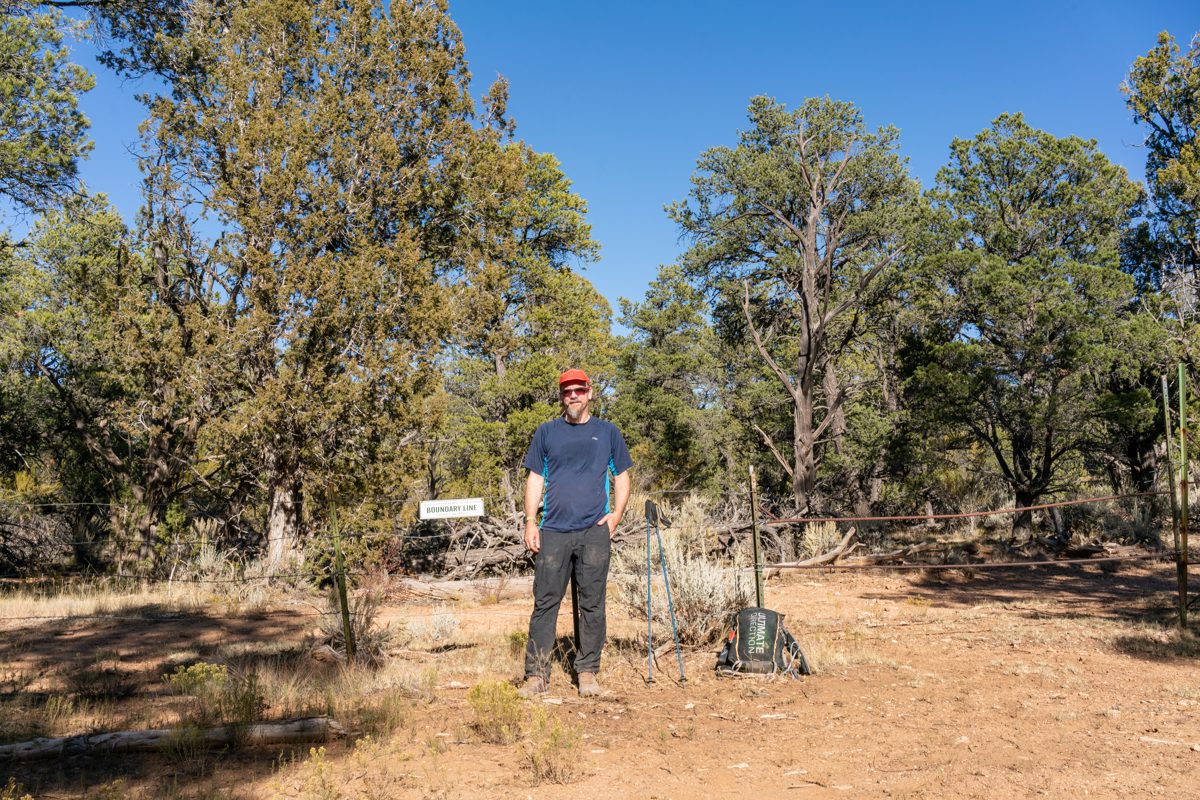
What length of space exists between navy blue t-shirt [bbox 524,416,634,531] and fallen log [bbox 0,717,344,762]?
1.86 metres

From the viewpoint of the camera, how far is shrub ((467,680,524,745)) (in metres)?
4.50

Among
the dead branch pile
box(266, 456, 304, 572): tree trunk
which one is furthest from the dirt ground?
the dead branch pile

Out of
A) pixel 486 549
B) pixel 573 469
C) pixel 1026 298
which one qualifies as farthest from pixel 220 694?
pixel 1026 298

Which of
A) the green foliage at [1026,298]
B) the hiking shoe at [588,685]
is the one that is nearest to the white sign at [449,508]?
the hiking shoe at [588,685]

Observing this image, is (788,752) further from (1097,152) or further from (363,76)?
(1097,152)

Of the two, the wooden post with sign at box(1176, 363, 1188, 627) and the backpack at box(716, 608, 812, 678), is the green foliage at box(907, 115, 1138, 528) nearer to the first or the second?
the wooden post with sign at box(1176, 363, 1188, 627)

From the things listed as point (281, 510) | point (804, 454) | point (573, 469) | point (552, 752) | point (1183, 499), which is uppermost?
point (804, 454)

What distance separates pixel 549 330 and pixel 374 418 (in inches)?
389

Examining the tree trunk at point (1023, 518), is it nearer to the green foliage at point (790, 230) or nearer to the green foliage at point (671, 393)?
the green foliage at point (790, 230)

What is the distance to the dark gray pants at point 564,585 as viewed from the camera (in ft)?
17.9

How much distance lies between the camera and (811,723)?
4.81 m

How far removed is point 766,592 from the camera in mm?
11195

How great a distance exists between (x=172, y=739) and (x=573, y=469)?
8.85 feet

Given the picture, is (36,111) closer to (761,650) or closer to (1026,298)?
(761,650)
